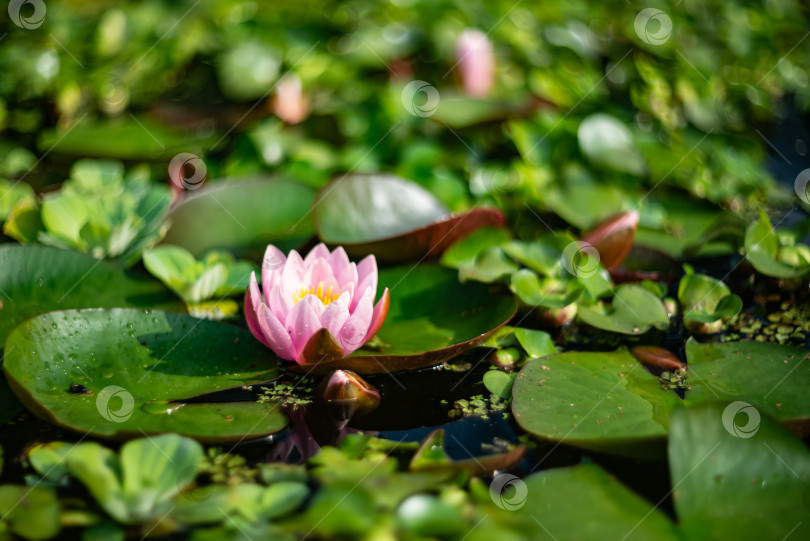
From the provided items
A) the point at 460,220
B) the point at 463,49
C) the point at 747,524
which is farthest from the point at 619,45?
the point at 747,524

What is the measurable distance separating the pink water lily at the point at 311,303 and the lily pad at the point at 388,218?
242mm

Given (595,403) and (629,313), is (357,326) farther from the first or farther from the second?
(629,313)

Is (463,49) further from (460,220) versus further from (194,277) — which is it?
(194,277)

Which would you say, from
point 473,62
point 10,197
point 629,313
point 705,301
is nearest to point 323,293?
point 629,313

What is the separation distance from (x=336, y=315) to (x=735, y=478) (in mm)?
820

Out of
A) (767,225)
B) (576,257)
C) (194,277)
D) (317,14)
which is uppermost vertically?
(317,14)

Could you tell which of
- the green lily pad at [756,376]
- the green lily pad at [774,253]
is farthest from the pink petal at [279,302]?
the green lily pad at [774,253]

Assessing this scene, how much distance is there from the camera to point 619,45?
3.55m

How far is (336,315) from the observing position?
136cm

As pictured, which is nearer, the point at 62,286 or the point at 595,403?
the point at 595,403

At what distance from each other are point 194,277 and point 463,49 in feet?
5.86

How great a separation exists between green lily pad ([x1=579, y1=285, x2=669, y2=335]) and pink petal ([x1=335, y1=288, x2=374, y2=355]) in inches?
24.6

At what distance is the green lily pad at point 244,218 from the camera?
1970 mm

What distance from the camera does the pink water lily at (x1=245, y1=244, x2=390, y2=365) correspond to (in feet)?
4.50
